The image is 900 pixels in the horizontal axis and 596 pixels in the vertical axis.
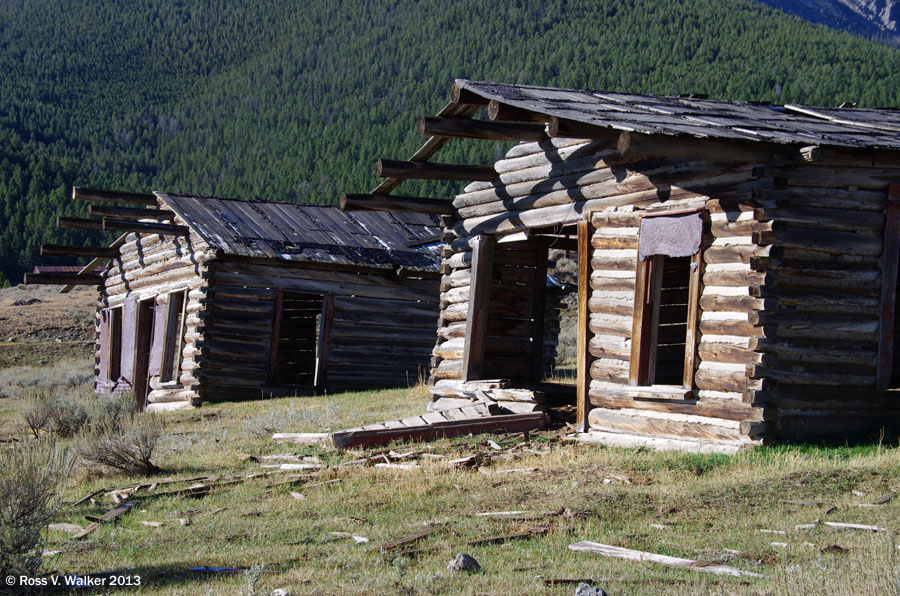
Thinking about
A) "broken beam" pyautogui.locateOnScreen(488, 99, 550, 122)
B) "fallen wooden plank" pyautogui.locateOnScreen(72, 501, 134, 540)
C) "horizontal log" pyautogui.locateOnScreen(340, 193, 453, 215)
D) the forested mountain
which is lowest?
"fallen wooden plank" pyautogui.locateOnScreen(72, 501, 134, 540)

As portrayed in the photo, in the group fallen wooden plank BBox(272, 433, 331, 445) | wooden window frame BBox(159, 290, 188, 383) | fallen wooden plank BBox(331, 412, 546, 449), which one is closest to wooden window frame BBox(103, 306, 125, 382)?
wooden window frame BBox(159, 290, 188, 383)

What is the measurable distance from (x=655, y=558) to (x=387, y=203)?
854 cm

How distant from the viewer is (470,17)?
119 m

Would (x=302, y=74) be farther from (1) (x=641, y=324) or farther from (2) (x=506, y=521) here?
(2) (x=506, y=521)

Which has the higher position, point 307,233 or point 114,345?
point 307,233

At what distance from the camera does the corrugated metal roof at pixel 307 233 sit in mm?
20594

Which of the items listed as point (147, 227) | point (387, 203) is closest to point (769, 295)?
point (387, 203)

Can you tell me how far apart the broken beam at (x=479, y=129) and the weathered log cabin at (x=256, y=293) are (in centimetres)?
881

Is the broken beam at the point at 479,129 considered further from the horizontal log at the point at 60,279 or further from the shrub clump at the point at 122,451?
the horizontal log at the point at 60,279

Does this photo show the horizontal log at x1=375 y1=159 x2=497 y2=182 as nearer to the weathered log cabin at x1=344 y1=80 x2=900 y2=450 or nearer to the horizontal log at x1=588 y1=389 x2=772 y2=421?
the weathered log cabin at x1=344 y1=80 x2=900 y2=450

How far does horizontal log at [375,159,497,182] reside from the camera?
12773mm

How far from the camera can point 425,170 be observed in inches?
520

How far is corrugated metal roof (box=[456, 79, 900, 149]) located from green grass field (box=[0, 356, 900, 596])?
317cm

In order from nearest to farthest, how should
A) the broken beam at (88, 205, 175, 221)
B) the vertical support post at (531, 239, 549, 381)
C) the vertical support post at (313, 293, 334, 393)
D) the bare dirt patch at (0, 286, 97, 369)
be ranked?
the vertical support post at (531, 239, 549, 381), the broken beam at (88, 205, 175, 221), the vertical support post at (313, 293, 334, 393), the bare dirt patch at (0, 286, 97, 369)
